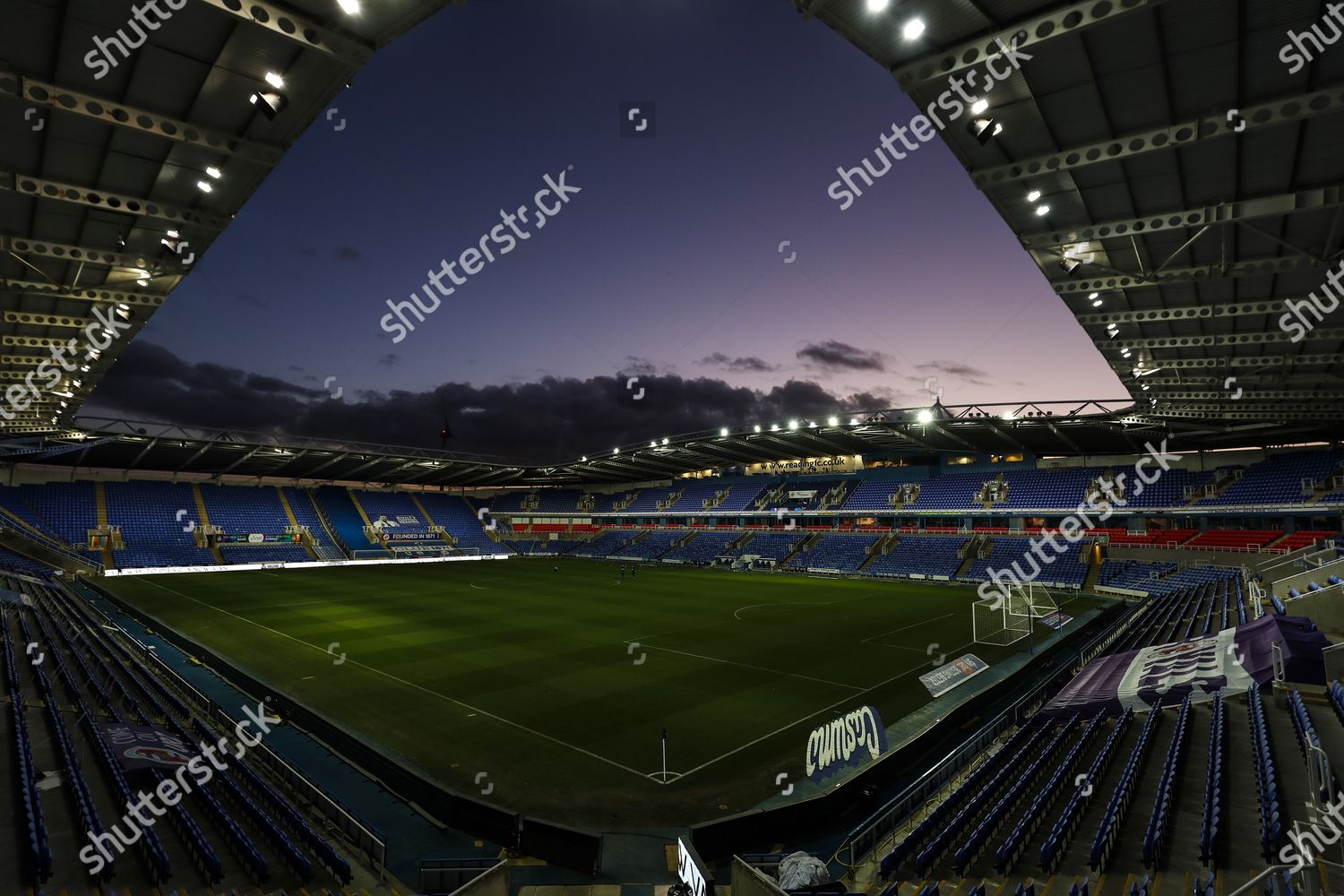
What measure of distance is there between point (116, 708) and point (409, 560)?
53.1m

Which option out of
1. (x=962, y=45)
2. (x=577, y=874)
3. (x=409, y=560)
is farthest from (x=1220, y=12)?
(x=409, y=560)

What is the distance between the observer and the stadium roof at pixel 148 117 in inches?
280

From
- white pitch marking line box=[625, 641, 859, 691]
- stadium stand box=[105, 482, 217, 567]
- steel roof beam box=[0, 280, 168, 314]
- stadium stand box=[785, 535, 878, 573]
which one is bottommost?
white pitch marking line box=[625, 641, 859, 691]

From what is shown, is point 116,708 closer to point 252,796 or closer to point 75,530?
point 252,796

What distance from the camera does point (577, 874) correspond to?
939 centimetres

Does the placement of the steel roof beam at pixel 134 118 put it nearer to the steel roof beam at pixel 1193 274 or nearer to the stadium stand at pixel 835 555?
the steel roof beam at pixel 1193 274

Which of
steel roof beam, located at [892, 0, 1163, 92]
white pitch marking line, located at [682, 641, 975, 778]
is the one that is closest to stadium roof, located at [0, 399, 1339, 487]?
white pitch marking line, located at [682, 641, 975, 778]

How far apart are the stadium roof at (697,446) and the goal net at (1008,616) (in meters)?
11.4

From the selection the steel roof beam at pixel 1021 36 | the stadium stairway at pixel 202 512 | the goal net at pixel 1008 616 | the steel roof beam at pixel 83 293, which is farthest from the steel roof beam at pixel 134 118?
the stadium stairway at pixel 202 512

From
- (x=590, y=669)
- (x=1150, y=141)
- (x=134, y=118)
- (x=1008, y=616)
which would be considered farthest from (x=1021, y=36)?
(x=1008, y=616)

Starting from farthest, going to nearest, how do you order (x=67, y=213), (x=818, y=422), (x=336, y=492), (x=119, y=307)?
(x=336, y=492) < (x=818, y=422) < (x=119, y=307) < (x=67, y=213)

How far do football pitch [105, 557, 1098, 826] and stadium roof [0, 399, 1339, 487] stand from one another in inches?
455

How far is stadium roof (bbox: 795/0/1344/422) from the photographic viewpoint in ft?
23.1

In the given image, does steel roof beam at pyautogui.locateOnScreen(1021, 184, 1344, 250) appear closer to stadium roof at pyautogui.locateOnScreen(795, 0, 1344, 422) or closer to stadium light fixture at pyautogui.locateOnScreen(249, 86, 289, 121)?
stadium roof at pyautogui.locateOnScreen(795, 0, 1344, 422)
